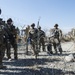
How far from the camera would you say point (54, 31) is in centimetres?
1928

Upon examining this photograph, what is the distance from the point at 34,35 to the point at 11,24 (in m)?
2.05

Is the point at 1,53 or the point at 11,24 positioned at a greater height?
the point at 11,24

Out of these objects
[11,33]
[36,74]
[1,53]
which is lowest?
[36,74]

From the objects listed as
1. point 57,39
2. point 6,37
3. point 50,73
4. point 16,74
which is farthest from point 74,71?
point 57,39

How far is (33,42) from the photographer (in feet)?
55.9

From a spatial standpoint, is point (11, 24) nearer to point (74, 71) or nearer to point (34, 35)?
point (34, 35)

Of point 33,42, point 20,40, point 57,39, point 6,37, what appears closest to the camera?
point 6,37

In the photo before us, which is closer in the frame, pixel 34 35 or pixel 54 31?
pixel 34 35

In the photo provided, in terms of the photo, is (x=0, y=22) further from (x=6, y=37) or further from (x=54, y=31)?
(x=54, y=31)

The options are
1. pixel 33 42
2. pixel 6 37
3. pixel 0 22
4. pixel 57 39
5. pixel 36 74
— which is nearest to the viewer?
pixel 36 74

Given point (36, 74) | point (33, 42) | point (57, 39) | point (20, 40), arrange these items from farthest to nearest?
point (20, 40)
point (57, 39)
point (33, 42)
point (36, 74)

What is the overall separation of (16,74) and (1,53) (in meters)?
1.71

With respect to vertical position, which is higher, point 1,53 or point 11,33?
point 11,33

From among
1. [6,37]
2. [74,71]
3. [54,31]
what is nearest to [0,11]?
[6,37]
